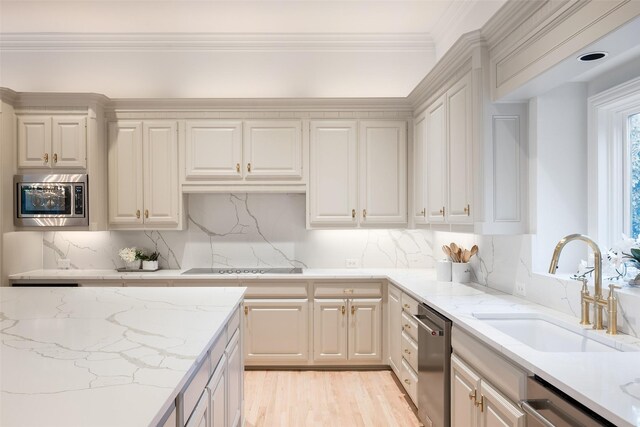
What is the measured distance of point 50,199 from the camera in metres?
3.58

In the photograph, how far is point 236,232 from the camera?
4.07 meters

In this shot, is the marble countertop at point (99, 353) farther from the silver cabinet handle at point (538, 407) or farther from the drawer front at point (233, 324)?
the silver cabinet handle at point (538, 407)

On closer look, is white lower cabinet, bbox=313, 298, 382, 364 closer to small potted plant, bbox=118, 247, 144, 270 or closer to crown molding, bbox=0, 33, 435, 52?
small potted plant, bbox=118, 247, 144, 270

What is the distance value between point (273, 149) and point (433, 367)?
2.32m

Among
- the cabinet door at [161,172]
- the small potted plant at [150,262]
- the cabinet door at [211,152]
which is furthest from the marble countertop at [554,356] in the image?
the small potted plant at [150,262]

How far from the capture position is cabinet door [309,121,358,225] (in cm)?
375

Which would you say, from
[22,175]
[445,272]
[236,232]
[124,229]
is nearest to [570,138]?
[445,272]

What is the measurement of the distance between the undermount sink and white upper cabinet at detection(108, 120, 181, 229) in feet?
9.39

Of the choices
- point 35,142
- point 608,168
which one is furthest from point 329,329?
point 35,142

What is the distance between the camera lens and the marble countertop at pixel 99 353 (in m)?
0.92

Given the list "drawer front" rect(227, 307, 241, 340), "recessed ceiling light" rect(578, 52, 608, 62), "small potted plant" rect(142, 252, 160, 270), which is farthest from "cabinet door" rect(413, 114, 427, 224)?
"small potted plant" rect(142, 252, 160, 270)

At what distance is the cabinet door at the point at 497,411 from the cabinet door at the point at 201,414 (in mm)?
1157

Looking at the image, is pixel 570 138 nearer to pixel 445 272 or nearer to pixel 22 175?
pixel 445 272

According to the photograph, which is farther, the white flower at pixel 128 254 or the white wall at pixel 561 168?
the white flower at pixel 128 254
